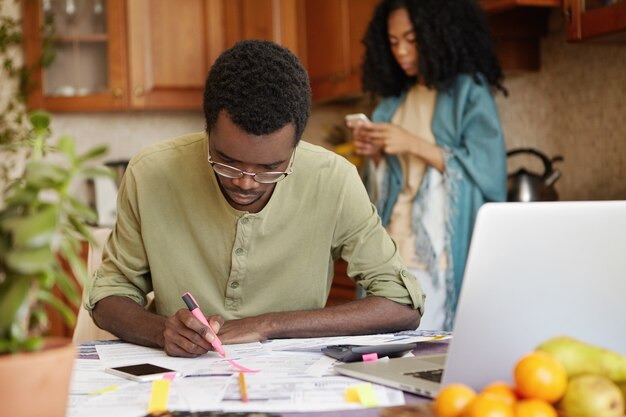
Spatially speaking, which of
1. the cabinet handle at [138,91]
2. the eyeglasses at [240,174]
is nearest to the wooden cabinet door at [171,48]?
the cabinet handle at [138,91]

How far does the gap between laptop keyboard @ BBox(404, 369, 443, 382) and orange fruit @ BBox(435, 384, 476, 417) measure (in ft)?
0.92

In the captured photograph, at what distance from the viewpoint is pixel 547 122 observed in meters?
3.10

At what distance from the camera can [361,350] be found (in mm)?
1370

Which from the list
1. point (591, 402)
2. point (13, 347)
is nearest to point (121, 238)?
point (13, 347)

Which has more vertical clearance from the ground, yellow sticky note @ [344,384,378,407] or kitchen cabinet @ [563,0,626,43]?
kitchen cabinet @ [563,0,626,43]

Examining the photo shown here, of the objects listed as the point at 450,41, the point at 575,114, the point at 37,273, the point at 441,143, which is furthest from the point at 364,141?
the point at 37,273

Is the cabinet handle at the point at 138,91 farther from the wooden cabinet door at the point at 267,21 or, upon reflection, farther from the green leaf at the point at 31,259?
the green leaf at the point at 31,259

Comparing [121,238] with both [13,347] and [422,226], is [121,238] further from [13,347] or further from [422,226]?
[422,226]

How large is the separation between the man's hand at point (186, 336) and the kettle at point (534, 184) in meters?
1.66

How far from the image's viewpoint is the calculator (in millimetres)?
1362

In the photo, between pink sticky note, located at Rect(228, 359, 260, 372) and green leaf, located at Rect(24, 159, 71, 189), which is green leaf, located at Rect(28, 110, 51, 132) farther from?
pink sticky note, located at Rect(228, 359, 260, 372)

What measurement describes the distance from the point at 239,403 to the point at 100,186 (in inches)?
127

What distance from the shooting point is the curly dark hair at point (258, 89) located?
1558 millimetres

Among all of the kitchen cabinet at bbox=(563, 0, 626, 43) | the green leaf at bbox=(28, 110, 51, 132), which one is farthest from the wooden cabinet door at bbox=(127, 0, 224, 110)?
the green leaf at bbox=(28, 110, 51, 132)
